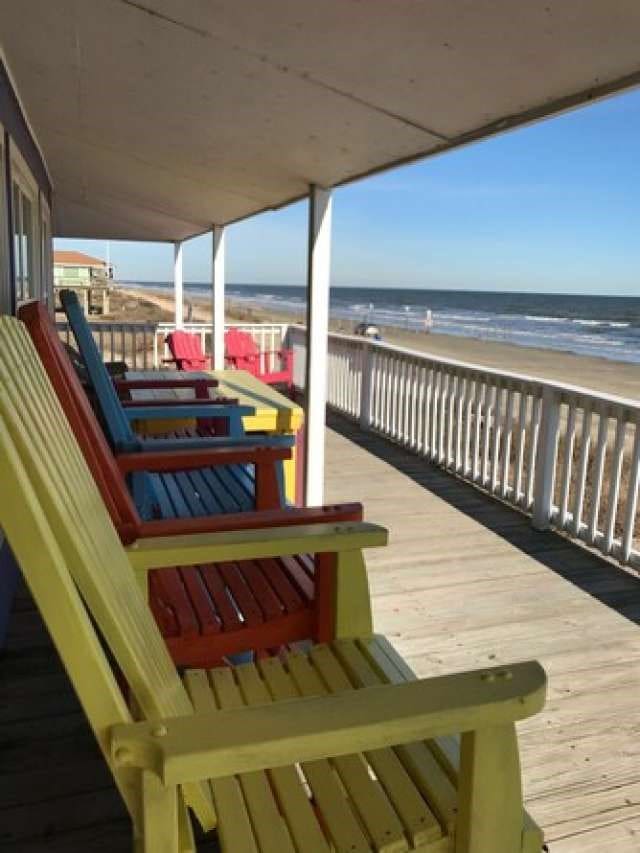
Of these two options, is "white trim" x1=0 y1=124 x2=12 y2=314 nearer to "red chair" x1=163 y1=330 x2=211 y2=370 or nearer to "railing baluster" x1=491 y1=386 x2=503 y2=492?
"railing baluster" x1=491 y1=386 x2=503 y2=492

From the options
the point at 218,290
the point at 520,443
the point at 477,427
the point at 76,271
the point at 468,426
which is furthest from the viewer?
the point at 76,271

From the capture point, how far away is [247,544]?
1.62 meters

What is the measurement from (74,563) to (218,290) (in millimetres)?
6764

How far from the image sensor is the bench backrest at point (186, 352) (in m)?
7.83

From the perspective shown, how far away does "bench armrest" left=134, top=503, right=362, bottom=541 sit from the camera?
171 centimetres

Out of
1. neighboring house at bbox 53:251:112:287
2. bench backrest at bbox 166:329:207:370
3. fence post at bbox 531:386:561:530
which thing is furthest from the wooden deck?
neighboring house at bbox 53:251:112:287

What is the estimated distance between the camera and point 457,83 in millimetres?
1933

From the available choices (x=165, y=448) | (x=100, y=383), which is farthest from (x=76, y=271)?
(x=165, y=448)

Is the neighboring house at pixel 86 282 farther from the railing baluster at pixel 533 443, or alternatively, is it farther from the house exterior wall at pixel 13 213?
the railing baluster at pixel 533 443

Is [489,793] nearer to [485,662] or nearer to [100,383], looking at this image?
[485,662]

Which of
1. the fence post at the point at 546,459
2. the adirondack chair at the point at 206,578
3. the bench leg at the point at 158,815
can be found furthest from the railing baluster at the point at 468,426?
the bench leg at the point at 158,815

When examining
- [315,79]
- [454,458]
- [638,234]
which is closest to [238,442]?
[315,79]

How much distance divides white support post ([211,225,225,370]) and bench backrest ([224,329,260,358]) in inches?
18.7

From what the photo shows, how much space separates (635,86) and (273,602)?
5.22 feet
